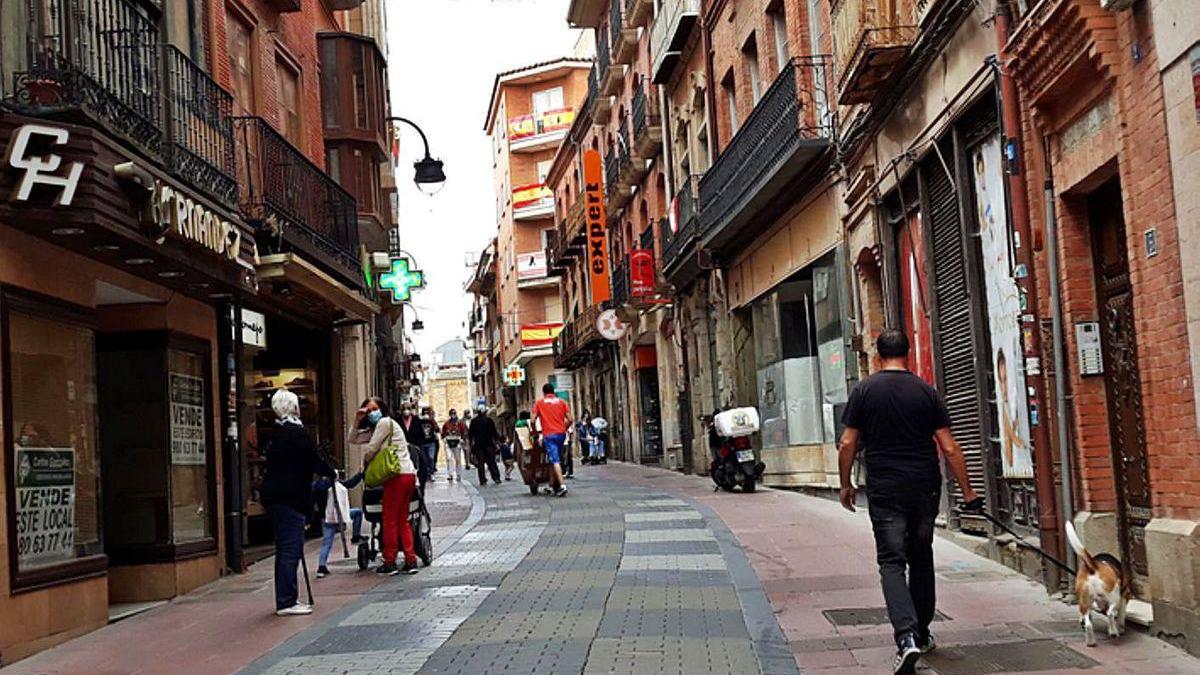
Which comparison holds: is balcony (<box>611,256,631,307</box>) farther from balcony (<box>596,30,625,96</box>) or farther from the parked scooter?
the parked scooter

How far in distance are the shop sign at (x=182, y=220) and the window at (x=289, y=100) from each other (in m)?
6.49

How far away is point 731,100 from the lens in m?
24.5

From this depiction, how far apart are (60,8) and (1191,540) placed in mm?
8582

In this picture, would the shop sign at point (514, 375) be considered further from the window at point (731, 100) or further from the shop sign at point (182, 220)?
the shop sign at point (182, 220)

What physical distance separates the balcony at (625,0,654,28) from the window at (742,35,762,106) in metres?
9.32

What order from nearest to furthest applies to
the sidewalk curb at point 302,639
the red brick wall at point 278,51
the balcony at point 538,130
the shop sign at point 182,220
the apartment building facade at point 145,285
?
the sidewalk curb at point 302,639 → the apartment building facade at point 145,285 → the shop sign at point 182,220 → the red brick wall at point 278,51 → the balcony at point 538,130

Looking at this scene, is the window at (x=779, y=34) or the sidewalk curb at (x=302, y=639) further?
the window at (x=779, y=34)

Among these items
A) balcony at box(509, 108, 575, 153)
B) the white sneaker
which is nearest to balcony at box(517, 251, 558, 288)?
balcony at box(509, 108, 575, 153)

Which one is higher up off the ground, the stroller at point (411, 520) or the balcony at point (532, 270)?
the balcony at point (532, 270)

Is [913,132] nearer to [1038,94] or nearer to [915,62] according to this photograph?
[915,62]

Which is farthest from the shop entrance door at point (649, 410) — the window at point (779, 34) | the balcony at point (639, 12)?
the window at point (779, 34)

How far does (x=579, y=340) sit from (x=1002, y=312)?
3623cm

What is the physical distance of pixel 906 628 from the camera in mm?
7141

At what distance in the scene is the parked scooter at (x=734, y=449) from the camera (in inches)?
802
